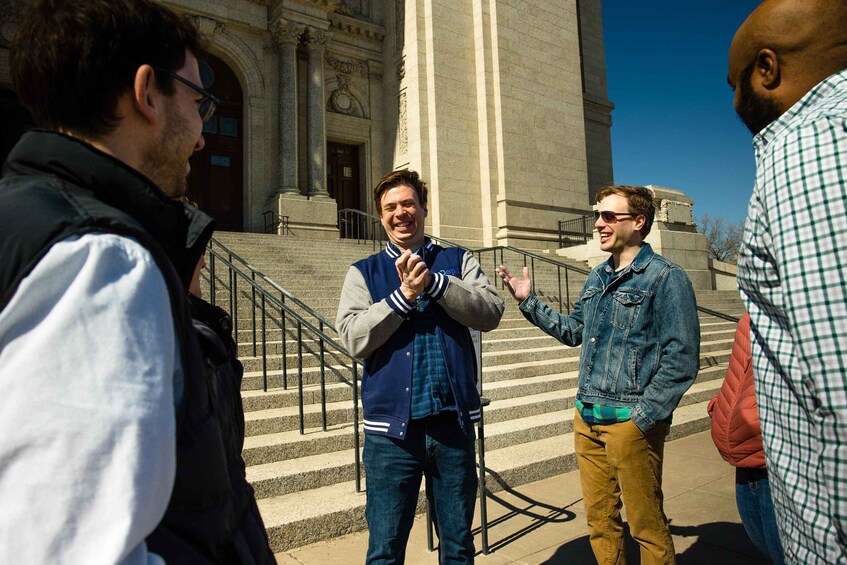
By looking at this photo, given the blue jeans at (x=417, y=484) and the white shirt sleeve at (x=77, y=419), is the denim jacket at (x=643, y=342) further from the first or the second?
the white shirt sleeve at (x=77, y=419)

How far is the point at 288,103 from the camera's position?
50.7ft

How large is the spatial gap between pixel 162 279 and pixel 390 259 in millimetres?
2008

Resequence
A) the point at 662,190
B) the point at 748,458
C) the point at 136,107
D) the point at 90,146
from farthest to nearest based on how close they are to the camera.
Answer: the point at 662,190, the point at 748,458, the point at 136,107, the point at 90,146

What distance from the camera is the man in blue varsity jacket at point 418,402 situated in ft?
8.18

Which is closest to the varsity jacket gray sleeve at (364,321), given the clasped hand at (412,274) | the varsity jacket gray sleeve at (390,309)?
the varsity jacket gray sleeve at (390,309)

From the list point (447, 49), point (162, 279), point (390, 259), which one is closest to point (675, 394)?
point (390, 259)

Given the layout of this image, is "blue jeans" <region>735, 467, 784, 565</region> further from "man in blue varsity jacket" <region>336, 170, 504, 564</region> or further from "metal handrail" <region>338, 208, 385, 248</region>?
"metal handrail" <region>338, 208, 385, 248</region>

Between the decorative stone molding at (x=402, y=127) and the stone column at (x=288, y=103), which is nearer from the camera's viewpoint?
the stone column at (x=288, y=103)

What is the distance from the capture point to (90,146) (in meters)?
0.95

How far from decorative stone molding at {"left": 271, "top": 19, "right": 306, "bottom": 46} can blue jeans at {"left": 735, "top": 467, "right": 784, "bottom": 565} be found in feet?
52.5

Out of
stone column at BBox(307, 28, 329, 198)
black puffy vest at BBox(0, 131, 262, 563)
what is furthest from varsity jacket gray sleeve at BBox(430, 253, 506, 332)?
stone column at BBox(307, 28, 329, 198)

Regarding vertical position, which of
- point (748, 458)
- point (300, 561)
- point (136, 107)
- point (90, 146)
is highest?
point (136, 107)

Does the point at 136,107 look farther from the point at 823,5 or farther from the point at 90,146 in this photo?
the point at 823,5

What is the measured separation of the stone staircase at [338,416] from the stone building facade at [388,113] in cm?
565
